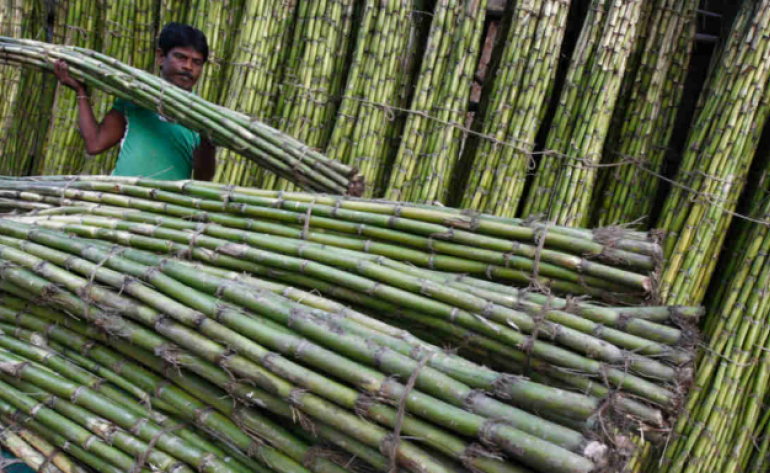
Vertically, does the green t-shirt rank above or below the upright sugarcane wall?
below

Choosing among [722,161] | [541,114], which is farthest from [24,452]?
[722,161]

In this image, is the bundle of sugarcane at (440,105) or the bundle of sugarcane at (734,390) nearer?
the bundle of sugarcane at (734,390)

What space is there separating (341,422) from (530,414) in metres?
0.33

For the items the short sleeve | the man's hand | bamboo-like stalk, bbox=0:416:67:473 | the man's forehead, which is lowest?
bamboo-like stalk, bbox=0:416:67:473

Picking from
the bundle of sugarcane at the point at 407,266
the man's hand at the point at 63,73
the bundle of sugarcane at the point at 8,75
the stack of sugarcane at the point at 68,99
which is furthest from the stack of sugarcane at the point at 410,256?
the bundle of sugarcane at the point at 8,75

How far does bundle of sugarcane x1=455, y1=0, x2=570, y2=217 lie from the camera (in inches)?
104

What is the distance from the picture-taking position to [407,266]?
1.32 meters

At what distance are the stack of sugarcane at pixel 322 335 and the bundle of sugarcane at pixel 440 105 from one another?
1.31 m

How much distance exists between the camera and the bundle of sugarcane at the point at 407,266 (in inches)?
42.0

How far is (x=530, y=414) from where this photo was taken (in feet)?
3.10

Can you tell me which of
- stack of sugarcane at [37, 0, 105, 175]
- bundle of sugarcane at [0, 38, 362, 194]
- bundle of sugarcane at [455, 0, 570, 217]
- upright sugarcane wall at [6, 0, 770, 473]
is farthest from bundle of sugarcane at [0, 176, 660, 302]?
stack of sugarcane at [37, 0, 105, 175]

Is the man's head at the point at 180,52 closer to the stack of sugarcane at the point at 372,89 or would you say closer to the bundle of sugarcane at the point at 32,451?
the stack of sugarcane at the point at 372,89

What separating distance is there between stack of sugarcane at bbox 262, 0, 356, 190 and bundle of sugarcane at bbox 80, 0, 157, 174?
951 millimetres

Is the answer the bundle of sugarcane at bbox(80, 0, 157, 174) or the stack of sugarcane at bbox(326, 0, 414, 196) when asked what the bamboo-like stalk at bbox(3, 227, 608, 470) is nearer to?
the stack of sugarcane at bbox(326, 0, 414, 196)
